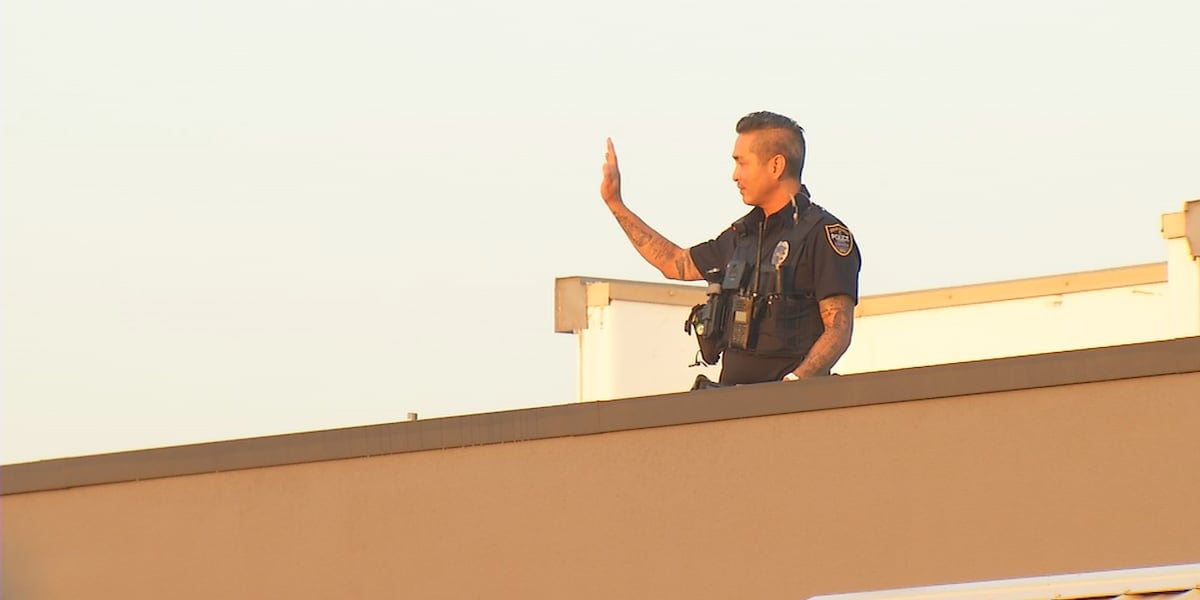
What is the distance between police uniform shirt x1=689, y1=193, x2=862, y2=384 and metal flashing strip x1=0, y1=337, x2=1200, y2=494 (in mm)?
682

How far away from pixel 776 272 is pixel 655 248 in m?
0.91

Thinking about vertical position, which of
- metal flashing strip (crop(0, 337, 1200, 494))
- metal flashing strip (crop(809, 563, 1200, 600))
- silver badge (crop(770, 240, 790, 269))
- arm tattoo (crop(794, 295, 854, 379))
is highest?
silver badge (crop(770, 240, 790, 269))

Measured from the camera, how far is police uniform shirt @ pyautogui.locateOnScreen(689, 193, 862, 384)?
8.97m

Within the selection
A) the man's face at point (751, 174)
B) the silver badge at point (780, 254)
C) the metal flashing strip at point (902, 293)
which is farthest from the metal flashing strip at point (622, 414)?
the metal flashing strip at point (902, 293)

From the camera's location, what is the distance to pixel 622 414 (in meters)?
8.60

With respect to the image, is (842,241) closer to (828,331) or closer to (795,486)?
(828,331)

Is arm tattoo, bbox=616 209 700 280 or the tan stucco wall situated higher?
arm tattoo, bbox=616 209 700 280

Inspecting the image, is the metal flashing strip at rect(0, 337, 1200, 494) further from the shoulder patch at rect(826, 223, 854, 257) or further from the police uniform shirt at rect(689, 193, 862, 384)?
the shoulder patch at rect(826, 223, 854, 257)

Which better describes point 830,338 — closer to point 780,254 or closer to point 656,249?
point 780,254

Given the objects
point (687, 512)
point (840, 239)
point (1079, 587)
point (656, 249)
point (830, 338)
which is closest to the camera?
point (1079, 587)

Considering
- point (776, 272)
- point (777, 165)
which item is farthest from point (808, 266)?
point (777, 165)

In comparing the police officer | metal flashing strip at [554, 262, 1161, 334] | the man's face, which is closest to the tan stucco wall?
the police officer

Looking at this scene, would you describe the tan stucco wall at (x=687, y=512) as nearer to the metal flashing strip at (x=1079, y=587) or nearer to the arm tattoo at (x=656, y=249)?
the metal flashing strip at (x=1079, y=587)

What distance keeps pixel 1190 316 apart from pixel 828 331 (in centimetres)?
555
